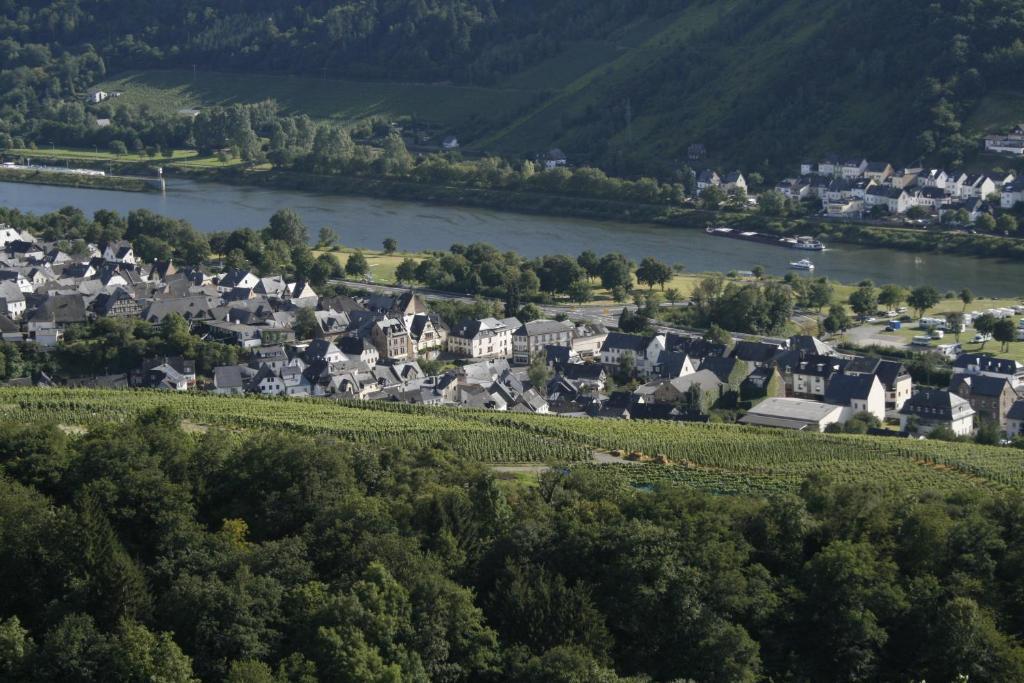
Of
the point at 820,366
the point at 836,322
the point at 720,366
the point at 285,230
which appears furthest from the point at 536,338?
the point at 285,230

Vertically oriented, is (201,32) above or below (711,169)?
above

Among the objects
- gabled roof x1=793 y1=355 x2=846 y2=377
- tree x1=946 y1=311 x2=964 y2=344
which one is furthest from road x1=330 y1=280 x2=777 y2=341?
tree x1=946 y1=311 x2=964 y2=344

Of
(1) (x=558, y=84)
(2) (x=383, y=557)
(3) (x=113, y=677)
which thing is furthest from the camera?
(1) (x=558, y=84)

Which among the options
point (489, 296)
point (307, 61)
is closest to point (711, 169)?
point (489, 296)

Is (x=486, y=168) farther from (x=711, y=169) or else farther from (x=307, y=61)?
(x=307, y=61)

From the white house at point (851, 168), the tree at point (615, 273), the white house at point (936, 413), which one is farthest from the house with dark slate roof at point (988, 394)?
the white house at point (851, 168)

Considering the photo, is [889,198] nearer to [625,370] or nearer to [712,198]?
[712,198]
